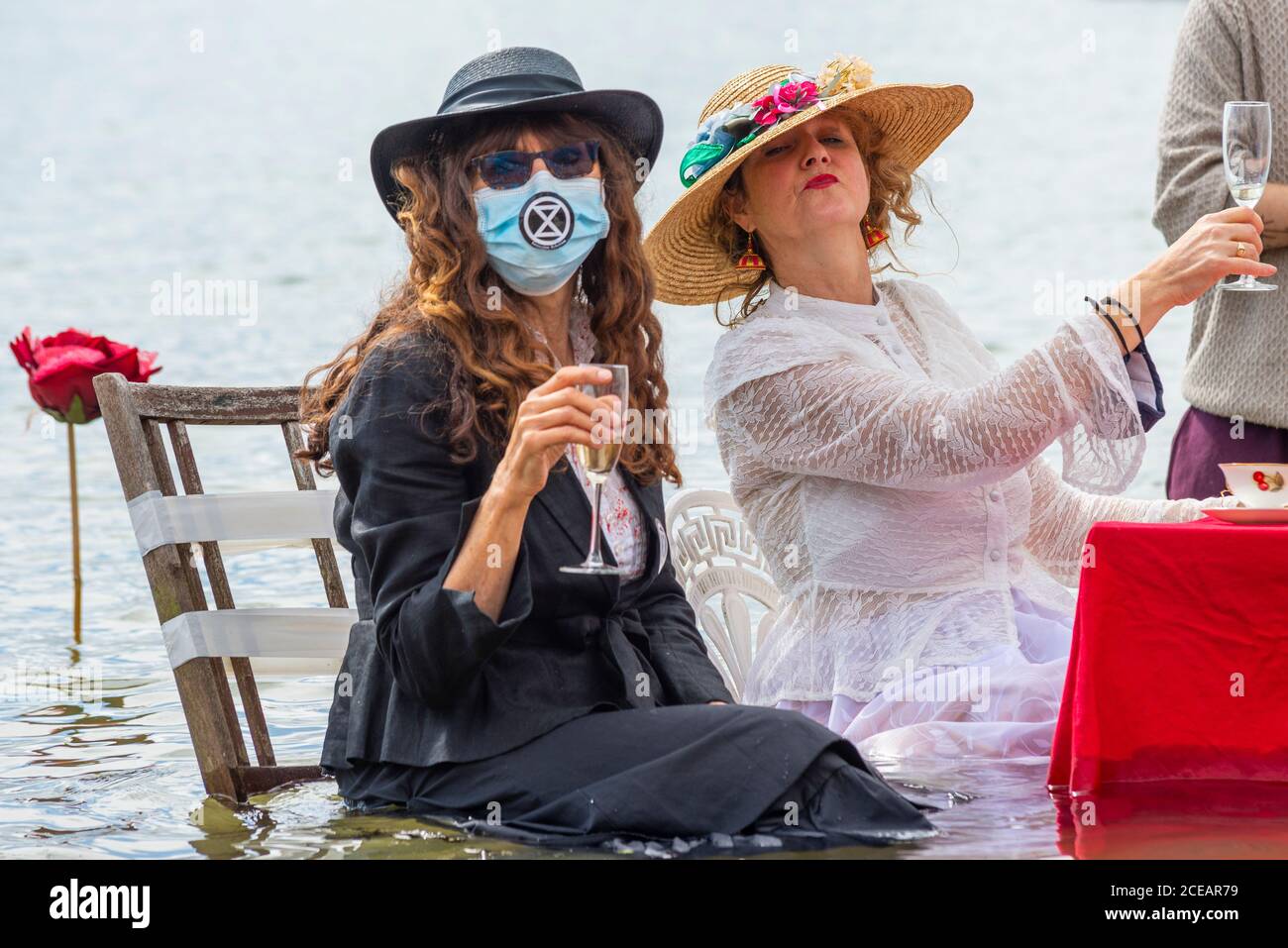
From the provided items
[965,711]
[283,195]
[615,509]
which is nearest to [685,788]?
[615,509]

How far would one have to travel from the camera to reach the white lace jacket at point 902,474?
10.2 ft

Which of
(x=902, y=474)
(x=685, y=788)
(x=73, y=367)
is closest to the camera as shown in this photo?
(x=685, y=788)

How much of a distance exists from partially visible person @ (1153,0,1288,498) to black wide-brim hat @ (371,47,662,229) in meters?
1.46

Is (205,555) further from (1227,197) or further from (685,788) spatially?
(1227,197)

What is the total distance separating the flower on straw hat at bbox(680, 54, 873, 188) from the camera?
11.4ft

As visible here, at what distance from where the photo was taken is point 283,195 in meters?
21.9

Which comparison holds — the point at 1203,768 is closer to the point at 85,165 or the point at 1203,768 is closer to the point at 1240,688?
the point at 1240,688

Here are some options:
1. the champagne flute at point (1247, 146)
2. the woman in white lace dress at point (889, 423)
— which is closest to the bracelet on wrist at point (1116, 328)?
the woman in white lace dress at point (889, 423)

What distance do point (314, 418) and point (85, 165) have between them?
21485 mm

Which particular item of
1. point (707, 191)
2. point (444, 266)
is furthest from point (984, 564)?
point (444, 266)

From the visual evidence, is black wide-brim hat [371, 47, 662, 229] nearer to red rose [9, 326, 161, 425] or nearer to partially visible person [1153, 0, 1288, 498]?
partially visible person [1153, 0, 1288, 498]

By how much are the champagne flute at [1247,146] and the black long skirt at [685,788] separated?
119 cm

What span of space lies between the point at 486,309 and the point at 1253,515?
4.25 ft

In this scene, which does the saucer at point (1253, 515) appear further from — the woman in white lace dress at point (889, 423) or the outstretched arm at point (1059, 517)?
the outstretched arm at point (1059, 517)
